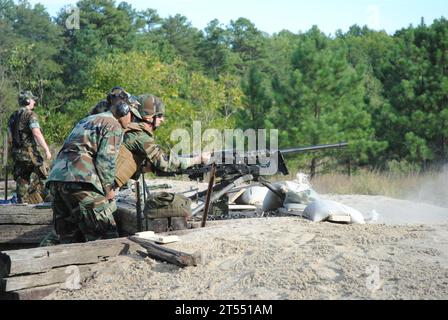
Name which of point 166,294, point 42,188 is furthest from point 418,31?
point 166,294

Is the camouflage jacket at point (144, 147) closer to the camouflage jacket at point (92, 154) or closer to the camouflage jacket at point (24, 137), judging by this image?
the camouflage jacket at point (92, 154)

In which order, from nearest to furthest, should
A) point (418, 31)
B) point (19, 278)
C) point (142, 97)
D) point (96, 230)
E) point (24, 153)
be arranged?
point (19, 278), point (96, 230), point (142, 97), point (24, 153), point (418, 31)

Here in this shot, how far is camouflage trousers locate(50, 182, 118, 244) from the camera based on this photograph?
554 centimetres

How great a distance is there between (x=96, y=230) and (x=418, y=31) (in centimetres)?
1994

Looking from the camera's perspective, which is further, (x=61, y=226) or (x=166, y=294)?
(x=61, y=226)

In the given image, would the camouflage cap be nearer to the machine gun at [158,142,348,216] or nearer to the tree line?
the machine gun at [158,142,348,216]

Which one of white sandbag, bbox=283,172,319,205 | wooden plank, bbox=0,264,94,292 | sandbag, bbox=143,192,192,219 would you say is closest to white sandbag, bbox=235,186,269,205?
white sandbag, bbox=283,172,319,205

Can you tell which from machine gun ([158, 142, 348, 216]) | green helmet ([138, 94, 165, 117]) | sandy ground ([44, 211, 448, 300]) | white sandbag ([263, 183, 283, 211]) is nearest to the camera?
sandy ground ([44, 211, 448, 300])

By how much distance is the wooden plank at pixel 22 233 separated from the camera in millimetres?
7141

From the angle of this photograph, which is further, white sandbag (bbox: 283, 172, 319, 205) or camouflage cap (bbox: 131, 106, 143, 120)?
white sandbag (bbox: 283, 172, 319, 205)

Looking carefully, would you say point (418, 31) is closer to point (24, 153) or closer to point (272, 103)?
point (272, 103)

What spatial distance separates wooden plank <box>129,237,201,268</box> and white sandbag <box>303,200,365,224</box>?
2.44m

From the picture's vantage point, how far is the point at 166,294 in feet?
14.5

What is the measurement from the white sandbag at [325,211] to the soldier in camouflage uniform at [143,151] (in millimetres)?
1810
